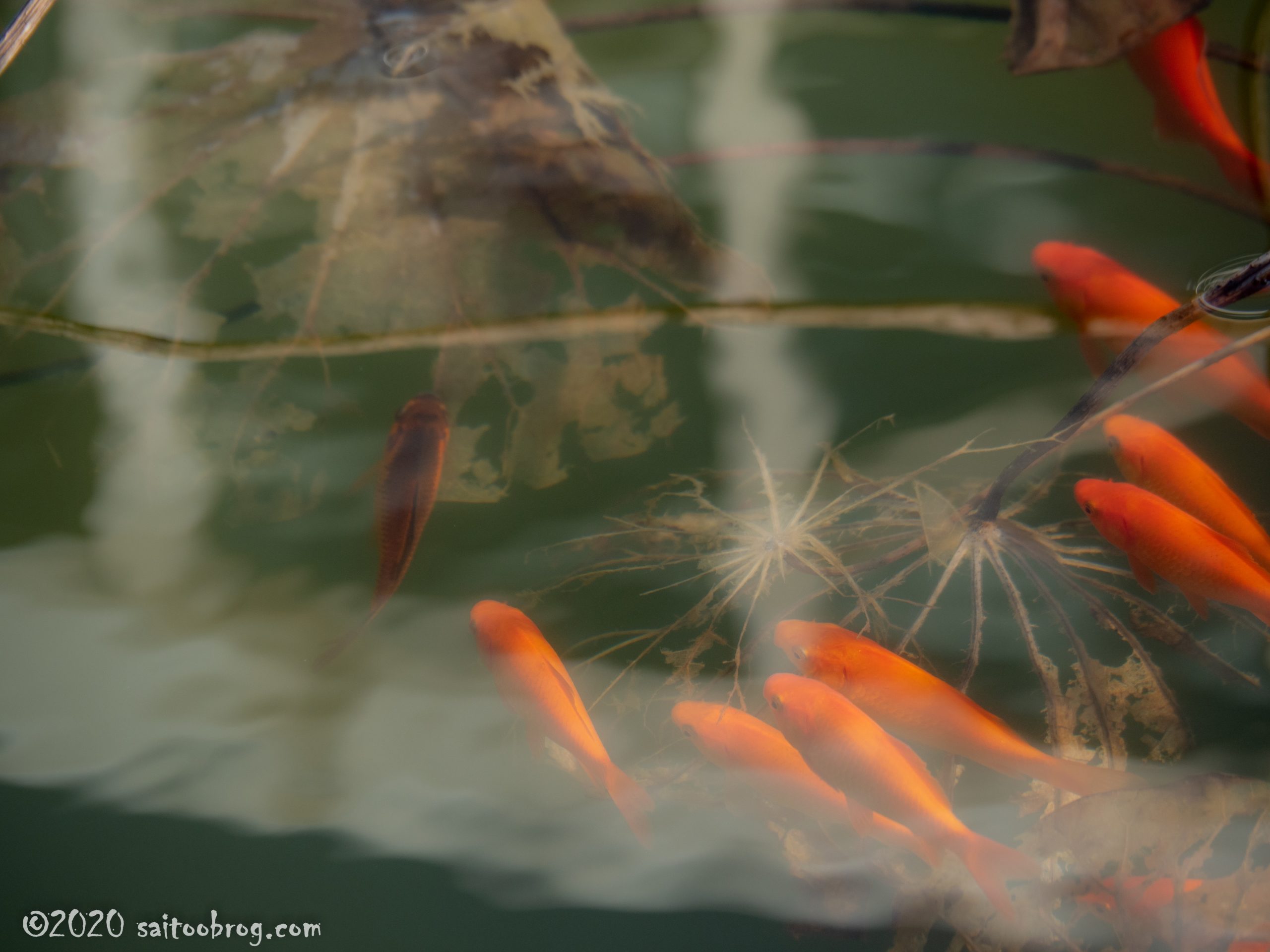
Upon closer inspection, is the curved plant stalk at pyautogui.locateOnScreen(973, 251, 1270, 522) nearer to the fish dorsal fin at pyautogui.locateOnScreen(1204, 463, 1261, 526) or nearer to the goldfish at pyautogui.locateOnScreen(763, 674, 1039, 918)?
the fish dorsal fin at pyautogui.locateOnScreen(1204, 463, 1261, 526)

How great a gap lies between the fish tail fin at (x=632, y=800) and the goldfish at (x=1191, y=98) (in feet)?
5.85

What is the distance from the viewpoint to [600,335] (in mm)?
1556

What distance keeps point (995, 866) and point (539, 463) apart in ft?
3.50

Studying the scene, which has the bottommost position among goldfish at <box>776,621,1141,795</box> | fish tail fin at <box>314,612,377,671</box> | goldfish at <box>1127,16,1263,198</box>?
goldfish at <box>776,621,1141,795</box>

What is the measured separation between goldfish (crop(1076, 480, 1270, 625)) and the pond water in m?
0.11

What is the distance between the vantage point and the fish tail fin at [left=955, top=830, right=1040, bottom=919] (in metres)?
1.19

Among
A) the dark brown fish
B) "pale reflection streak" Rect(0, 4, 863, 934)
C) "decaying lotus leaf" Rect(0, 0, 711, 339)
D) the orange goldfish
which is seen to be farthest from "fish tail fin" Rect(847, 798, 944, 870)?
"decaying lotus leaf" Rect(0, 0, 711, 339)

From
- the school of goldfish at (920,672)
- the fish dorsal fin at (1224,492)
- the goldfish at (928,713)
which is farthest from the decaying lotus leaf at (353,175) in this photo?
the fish dorsal fin at (1224,492)

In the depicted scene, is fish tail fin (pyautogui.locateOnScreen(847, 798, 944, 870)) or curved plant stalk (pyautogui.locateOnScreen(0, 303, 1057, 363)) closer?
fish tail fin (pyautogui.locateOnScreen(847, 798, 944, 870))

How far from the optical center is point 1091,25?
5.03 feet

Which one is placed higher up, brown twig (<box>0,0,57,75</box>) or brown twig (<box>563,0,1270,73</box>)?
brown twig (<box>563,0,1270,73</box>)

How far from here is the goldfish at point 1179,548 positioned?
3.92 feet

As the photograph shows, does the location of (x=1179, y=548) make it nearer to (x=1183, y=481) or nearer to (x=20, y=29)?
(x=1183, y=481)

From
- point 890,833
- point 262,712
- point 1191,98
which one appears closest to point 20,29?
point 262,712
